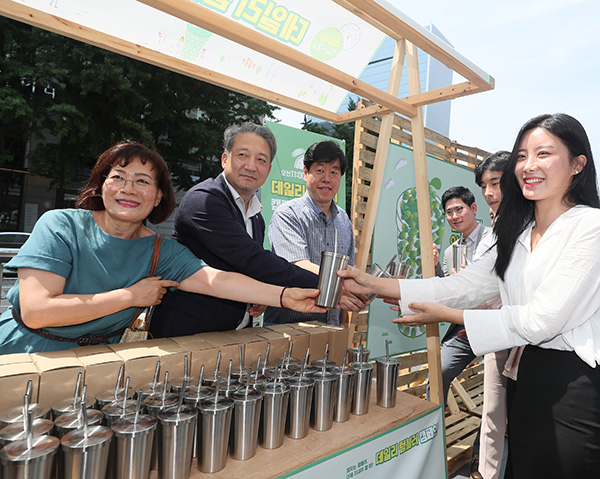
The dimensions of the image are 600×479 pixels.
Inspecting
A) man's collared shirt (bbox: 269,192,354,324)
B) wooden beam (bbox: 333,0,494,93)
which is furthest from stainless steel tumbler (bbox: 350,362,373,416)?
wooden beam (bbox: 333,0,494,93)

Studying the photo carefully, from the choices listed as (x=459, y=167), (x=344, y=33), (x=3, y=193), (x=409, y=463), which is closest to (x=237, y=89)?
(x=344, y=33)

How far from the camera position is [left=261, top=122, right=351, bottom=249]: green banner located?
4051 mm

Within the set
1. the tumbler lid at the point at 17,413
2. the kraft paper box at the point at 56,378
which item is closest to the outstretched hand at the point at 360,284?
the kraft paper box at the point at 56,378

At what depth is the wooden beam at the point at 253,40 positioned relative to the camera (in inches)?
46.3

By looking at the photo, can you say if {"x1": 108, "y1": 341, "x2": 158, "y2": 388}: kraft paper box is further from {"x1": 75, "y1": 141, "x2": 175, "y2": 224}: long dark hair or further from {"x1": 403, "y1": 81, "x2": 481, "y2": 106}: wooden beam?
Answer: {"x1": 403, "y1": 81, "x2": 481, "y2": 106}: wooden beam

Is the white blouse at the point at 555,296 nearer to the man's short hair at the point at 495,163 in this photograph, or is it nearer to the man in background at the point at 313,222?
the man in background at the point at 313,222

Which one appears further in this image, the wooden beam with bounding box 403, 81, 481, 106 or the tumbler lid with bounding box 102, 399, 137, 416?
the wooden beam with bounding box 403, 81, 481, 106

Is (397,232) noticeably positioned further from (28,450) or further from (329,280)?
(28,450)

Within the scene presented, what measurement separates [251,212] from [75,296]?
1019 mm

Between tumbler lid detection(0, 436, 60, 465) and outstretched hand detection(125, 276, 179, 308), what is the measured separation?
2.30 ft

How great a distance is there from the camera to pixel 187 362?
1.29 m

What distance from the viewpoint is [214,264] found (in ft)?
6.37

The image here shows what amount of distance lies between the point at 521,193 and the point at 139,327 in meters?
1.85

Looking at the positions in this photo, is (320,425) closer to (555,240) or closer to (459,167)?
(555,240)
